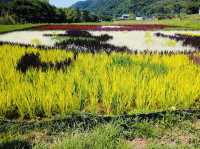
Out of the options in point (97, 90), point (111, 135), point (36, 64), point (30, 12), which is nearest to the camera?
point (111, 135)

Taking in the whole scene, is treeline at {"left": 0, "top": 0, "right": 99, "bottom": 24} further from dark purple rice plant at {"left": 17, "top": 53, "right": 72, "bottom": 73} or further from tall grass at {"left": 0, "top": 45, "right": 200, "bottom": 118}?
tall grass at {"left": 0, "top": 45, "right": 200, "bottom": 118}

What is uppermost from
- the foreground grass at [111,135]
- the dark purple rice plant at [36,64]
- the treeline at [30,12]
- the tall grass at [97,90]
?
the dark purple rice plant at [36,64]

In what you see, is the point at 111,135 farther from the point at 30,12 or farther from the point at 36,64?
the point at 30,12

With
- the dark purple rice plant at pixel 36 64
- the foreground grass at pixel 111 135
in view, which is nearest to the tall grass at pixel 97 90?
the dark purple rice plant at pixel 36 64

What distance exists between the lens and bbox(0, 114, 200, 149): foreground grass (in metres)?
5.39

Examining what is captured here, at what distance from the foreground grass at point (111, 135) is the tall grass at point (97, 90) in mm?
596

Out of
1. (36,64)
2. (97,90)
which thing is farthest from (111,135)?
(36,64)

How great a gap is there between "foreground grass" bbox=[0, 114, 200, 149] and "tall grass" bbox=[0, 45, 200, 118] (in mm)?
596

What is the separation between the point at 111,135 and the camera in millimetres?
5656

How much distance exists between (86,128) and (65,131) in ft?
0.84

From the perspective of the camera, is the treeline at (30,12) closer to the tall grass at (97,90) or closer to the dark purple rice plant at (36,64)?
the dark purple rice plant at (36,64)

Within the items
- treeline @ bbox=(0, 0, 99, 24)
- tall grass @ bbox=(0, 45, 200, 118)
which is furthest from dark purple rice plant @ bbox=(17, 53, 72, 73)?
treeline @ bbox=(0, 0, 99, 24)

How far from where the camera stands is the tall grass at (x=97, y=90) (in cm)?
677

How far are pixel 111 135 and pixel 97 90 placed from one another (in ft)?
5.81
